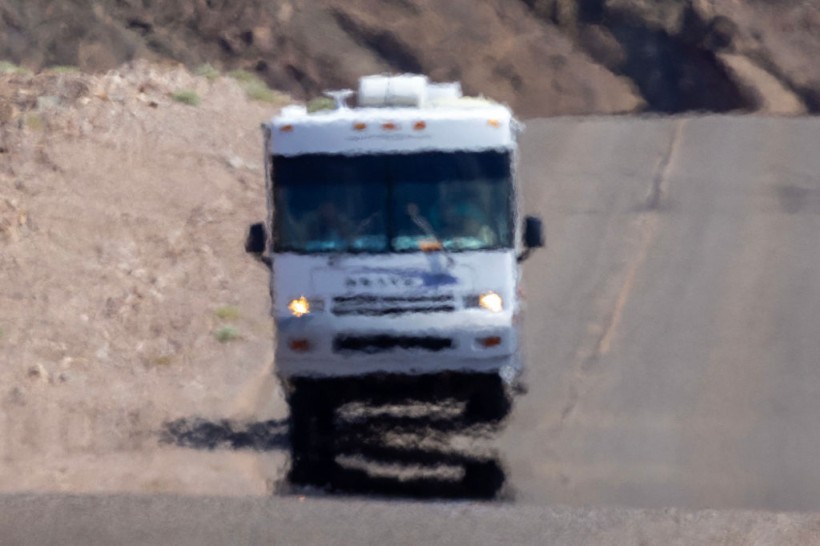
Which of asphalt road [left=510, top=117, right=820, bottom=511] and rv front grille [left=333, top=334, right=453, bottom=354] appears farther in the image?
rv front grille [left=333, top=334, right=453, bottom=354]

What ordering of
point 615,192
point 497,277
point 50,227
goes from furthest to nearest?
1. point 615,192
2. point 50,227
3. point 497,277

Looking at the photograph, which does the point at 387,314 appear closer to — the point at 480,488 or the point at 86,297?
the point at 480,488

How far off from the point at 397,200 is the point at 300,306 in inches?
45.7

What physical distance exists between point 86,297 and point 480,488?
8.25 m

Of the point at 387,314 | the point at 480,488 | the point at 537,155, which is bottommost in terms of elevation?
the point at 480,488

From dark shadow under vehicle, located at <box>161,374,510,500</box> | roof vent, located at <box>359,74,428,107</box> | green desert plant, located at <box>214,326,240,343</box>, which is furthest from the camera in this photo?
green desert plant, located at <box>214,326,240,343</box>

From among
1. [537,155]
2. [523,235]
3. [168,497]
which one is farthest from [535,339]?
[537,155]

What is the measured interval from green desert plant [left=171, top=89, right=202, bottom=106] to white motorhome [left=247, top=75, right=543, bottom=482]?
15666 mm

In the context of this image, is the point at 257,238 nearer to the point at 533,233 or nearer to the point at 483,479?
the point at 533,233

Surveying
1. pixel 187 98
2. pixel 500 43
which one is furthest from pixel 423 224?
pixel 500 43

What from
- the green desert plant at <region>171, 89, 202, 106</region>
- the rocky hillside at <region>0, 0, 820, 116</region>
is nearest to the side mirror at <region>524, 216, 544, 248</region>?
the green desert plant at <region>171, 89, 202, 106</region>

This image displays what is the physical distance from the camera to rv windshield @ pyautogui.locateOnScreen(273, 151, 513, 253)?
13133 mm

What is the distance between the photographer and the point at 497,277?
13.2m

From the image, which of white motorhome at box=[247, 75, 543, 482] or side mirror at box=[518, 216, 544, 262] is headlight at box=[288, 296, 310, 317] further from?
side mirror at box=[518, 216, 544, 262]
